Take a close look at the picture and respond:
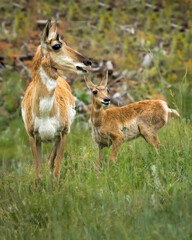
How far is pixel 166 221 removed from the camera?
4746mm

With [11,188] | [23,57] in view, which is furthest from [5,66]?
[11,188]

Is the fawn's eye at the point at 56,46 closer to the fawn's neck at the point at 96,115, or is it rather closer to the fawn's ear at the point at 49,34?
the fawn's ear at the point at 49,34

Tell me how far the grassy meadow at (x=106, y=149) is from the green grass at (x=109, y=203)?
1cm

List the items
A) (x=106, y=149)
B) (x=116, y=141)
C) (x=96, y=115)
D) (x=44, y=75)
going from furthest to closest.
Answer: (x=96, y=115) < (x=116, y=141) < (x=106, y=149) < (x=44, y=75)

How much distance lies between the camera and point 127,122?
810 cm

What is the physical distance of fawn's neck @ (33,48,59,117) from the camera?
6.46 m

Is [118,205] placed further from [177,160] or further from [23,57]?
[23,57]

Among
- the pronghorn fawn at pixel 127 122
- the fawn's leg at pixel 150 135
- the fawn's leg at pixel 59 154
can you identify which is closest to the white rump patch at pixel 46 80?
the fawn's leg at pixel 59 154

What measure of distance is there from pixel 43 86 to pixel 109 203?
6.56 feet

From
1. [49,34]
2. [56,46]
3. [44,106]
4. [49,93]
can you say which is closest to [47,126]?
[44,106]

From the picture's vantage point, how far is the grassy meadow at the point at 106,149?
492 centimetres

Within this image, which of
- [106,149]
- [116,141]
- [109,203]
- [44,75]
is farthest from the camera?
[116,141]

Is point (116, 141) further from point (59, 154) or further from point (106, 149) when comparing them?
point (59, 154)

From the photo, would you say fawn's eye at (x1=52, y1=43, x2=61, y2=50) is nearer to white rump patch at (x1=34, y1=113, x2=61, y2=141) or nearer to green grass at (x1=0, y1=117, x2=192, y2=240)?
white rump patch at (x1=34, y1=113, x2=61, y2=141)
